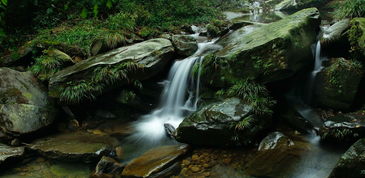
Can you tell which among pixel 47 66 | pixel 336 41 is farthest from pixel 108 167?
pixel 336 41

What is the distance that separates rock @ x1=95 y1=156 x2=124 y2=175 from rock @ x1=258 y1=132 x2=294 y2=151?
297 centimetres

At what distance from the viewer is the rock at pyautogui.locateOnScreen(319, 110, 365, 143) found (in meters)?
5.15

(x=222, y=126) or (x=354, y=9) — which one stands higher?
(x=354, y=9)

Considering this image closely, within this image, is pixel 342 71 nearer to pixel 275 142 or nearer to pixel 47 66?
pixel 275 142

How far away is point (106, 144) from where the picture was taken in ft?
20.2

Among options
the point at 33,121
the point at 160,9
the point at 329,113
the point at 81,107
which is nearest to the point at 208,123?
the point at 329,113

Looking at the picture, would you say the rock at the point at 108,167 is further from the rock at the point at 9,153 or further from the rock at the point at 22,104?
the rock at the point at 22,104

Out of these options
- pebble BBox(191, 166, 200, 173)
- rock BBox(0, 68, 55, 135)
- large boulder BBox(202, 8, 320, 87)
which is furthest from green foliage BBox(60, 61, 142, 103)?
pebble BBox(191, 166, 200, 173)

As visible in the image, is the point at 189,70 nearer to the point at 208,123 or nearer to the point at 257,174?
the point at 208,123

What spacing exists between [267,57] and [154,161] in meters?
3.51

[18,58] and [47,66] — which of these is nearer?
[47,66]

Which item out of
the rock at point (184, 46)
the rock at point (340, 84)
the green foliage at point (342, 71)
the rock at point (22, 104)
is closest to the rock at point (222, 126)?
→ the rock at point (340, 84)

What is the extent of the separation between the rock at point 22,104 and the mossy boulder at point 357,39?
7794 mm

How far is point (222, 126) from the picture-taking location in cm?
562
